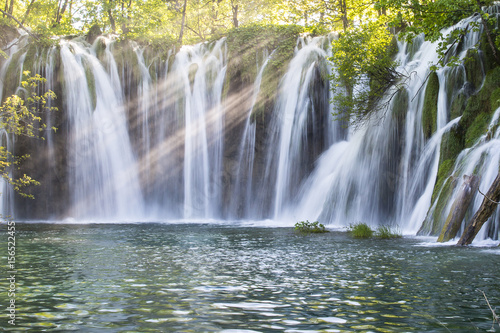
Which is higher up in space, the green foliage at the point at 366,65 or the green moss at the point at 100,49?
the green moss at the point at 100,49

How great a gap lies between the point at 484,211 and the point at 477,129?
517 centimetres

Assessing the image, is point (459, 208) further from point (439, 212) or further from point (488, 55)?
point (488, 55)

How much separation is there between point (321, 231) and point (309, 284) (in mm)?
9564

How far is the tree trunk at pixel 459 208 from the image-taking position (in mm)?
12664

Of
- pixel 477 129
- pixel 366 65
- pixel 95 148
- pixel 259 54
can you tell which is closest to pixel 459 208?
pixel 477 129

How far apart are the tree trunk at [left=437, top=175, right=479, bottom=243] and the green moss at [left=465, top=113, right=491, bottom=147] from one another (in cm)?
331

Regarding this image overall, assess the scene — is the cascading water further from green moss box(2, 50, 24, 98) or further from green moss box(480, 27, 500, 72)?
green moss box(2, 50, 24, 98)

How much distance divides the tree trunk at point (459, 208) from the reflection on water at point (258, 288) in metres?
1.22

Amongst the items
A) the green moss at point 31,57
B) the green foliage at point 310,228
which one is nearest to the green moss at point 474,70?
the green foliage at point 310,228

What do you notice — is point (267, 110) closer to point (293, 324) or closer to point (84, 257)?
point (84, 257)

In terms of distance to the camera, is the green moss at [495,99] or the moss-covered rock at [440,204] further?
the green moss at [495,99]

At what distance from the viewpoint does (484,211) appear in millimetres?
11562

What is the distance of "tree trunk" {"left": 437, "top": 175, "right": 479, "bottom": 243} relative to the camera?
1266cm

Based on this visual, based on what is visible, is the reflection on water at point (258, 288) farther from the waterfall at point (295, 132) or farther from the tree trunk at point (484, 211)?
the waterfall at point (295, 132)
